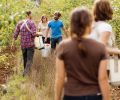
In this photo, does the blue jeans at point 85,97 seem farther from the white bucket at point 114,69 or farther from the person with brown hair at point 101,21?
the white bucket at point 114,69

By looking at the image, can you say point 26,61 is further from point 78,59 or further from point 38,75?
point 78,59

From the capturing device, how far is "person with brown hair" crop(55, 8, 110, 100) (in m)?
3.90

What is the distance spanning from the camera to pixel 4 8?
1181 cm

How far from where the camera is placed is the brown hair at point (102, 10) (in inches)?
189

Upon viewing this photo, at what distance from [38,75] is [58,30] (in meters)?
2.34

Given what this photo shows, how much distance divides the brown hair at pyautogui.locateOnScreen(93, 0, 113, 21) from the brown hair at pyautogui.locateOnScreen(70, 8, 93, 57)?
893 millimetres

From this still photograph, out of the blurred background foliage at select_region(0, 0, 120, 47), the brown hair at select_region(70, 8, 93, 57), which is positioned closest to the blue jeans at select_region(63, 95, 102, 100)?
the brown hair at select_region(70, 8, 93, 57)

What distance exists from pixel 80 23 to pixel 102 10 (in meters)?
0.98

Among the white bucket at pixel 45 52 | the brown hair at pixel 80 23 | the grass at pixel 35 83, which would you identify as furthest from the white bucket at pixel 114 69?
the white bucket at pixel 45 52

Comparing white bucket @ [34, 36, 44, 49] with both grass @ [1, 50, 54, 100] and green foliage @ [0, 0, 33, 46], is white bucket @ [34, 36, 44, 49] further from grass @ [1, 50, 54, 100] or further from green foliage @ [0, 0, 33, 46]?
green foliage @ [0, 0, 33, 46]

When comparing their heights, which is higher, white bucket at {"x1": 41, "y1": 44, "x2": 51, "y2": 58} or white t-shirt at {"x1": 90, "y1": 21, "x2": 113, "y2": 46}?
white t-shirt at {"x1": 90, "y1": 21, "x2": 113, "y2": 46}

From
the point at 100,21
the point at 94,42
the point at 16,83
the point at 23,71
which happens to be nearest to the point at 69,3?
the point at 23,71

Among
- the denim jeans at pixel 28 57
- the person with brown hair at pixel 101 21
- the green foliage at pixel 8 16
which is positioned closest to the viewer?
the person with brown hair at pixel 101 21

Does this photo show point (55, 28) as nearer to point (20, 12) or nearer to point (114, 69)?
point (20, 12)
